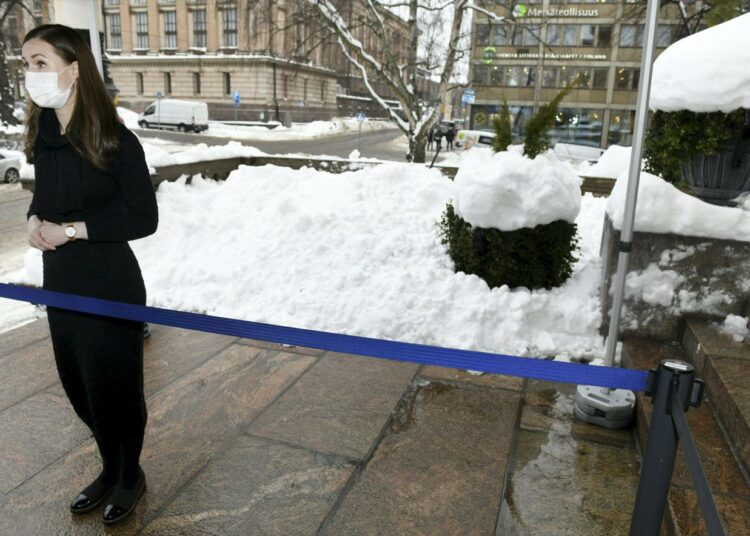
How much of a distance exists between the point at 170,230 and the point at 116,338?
5129 millimetres

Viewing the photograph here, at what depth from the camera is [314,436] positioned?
11.4 feet

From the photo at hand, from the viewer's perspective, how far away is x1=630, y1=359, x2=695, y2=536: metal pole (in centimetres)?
171

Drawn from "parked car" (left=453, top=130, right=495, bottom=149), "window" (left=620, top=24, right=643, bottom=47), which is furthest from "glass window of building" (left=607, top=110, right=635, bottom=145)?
"parked car" (left=453, top=130, right=495, bottom=149)

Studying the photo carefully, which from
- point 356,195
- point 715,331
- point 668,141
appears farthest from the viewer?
point 356,195

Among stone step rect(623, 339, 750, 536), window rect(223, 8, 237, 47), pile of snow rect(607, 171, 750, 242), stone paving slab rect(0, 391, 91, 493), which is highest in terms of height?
window rect(223, 8, 237, 47)

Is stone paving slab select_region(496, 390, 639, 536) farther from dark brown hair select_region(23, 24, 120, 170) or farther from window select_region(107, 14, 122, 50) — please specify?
window select_region(107, 14, 122, 50)

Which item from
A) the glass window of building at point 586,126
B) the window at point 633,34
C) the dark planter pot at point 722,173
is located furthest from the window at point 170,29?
the dark planter pot at point 722,173

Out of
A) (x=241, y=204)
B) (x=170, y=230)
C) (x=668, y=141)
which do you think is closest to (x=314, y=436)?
(x=668, y=141)

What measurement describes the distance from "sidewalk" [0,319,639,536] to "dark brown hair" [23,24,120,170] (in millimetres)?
1714

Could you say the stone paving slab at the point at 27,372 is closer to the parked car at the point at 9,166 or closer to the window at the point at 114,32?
the parked car at the point at 9,166

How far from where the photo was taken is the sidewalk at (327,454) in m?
2.78

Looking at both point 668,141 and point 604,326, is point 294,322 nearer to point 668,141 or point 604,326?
point 604,326

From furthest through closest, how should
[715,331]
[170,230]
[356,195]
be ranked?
[356,195] < [170,230] < [715,331]

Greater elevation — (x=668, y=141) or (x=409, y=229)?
(x=668, y=141)
